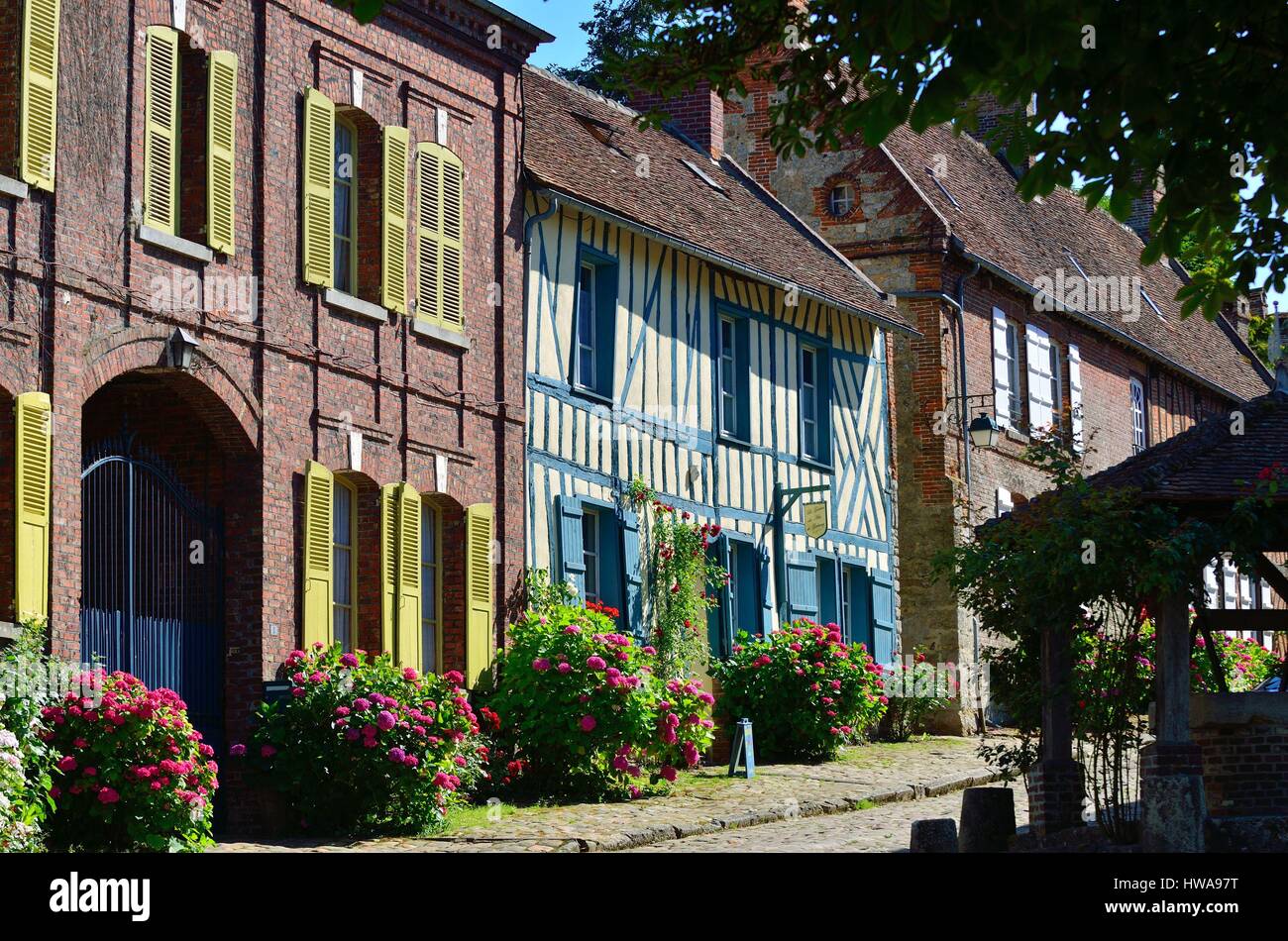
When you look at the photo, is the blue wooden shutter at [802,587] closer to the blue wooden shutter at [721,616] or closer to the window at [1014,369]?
the blue wooden shutter at [721,616]

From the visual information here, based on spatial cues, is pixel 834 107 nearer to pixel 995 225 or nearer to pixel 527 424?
pixel 527 424

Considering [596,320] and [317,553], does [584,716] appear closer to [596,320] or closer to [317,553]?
[317,553]

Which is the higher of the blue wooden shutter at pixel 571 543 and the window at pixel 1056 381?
the window at pixel 1056 381

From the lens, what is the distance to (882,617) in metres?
23.9

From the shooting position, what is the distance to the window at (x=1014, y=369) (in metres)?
27.6

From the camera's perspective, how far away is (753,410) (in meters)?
21.7

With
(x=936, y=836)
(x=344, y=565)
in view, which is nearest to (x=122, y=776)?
(x=344, y=565)

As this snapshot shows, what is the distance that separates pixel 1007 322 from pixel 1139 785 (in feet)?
52.8

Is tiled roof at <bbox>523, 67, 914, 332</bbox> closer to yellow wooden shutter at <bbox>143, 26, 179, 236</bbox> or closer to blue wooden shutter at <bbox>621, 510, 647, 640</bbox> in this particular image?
blue wooden shutter at <bbox>621, 510, 647, 640</bbox>

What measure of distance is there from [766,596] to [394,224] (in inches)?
279

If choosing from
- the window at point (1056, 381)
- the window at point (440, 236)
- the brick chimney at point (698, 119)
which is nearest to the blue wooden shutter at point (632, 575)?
the window at point (440, 236)

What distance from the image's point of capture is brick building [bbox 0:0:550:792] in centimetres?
1270

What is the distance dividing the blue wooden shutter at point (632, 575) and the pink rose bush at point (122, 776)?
24.1 ft
